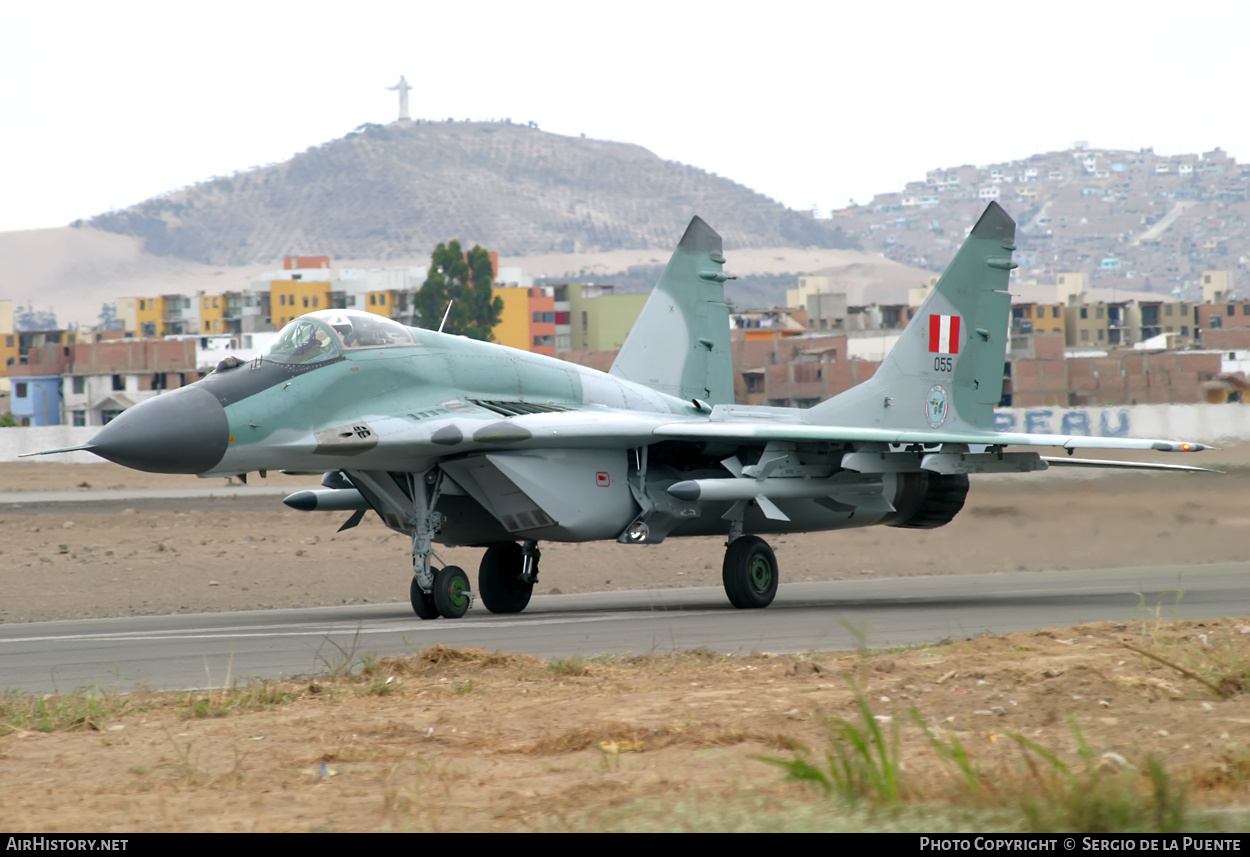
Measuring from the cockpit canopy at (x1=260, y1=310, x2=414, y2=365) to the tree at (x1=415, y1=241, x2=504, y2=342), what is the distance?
282 ft

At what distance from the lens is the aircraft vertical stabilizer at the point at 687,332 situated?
21125 mm

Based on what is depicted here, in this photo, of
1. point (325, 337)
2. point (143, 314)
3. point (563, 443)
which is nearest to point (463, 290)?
point (143, 314)

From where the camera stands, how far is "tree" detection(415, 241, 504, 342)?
104 m

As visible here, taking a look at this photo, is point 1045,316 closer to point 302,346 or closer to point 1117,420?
point 1117,420

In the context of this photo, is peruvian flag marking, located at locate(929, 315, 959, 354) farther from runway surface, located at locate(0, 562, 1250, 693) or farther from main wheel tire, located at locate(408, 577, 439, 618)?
main wheel tire, located at locate(408, 577, 439, 618)

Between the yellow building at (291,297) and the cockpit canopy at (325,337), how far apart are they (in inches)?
5545

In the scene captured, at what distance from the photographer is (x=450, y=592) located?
16.0 metres

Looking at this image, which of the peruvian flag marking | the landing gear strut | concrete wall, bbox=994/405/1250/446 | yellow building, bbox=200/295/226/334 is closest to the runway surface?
the landing gear strut

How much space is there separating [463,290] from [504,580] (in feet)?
307

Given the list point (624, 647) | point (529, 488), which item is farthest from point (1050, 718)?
point (529, 488)

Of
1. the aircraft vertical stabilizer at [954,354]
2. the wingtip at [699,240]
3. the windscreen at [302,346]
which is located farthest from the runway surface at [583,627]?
the wingtip at [699,240]

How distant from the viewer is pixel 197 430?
1436 cm
